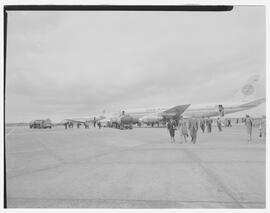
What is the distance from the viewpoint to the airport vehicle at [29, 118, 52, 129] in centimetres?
372

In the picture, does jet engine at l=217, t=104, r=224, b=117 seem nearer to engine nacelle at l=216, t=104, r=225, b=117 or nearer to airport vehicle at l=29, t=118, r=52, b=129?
engine nacelle at l=216, t=104, r=225, b=117

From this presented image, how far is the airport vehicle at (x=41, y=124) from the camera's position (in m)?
3.72

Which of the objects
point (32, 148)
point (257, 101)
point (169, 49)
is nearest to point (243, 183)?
point (257, 101)

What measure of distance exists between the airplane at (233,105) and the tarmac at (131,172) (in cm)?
33

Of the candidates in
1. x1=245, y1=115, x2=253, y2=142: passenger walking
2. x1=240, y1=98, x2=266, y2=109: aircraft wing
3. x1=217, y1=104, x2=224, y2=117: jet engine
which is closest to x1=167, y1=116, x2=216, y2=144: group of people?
x1=217, y1=104, x2=224, y2=117: jet engine

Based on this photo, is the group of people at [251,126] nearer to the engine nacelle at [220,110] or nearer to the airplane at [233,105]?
the airplane at [233,105]

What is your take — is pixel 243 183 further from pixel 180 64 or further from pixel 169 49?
pixel 169 49

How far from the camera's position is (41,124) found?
3881 mm

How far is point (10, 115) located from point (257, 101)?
133 inches

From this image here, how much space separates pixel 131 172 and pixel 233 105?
6.03 feet

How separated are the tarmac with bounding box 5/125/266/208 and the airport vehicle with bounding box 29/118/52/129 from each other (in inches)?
3.2

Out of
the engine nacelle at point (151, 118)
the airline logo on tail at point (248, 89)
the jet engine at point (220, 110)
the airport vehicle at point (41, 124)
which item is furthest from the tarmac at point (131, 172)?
the airline logo on tail at point (248, 89)

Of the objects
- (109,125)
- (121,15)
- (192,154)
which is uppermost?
(121,15)

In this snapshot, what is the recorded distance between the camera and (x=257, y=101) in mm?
3467
